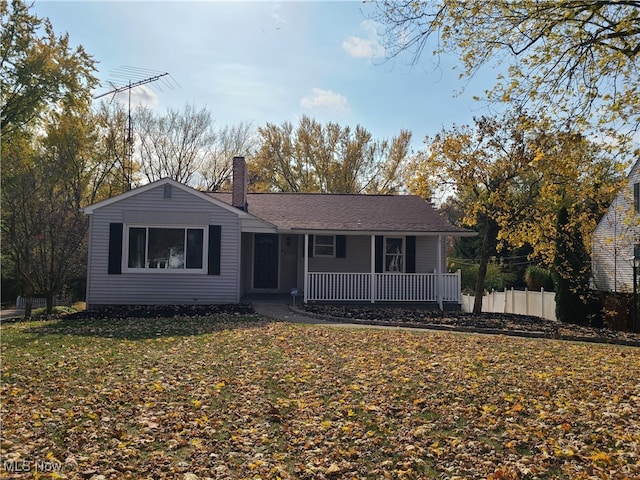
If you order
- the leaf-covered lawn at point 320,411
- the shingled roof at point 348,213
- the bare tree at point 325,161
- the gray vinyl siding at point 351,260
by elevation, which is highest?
the bare tree at point 325,161

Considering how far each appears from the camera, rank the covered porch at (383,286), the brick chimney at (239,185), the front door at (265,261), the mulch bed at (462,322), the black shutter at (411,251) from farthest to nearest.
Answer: the front door at (265,261) < the black shutter at (411,251) < the brick chimney at (239,185) < the covered porch at (383,286) < the mulch bed at (462,322)

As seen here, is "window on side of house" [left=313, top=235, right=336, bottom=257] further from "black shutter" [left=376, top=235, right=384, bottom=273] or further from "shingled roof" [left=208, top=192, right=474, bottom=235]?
"black shutter" [left=376, top=235, right=384, bottom=273]

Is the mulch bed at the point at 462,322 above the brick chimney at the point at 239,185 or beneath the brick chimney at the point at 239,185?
beneath

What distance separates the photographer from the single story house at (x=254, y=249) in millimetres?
14984

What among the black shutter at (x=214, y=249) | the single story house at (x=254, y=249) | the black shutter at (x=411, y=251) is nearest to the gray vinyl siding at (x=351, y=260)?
the single story house at (x=254, y=249)

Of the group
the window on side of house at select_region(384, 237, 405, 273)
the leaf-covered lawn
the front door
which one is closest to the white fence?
the window on side of house at select_region(384, 237, 405, 273)

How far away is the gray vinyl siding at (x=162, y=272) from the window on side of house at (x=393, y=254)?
5.44 m

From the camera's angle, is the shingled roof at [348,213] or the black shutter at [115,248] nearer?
the black shutter at [115,248]

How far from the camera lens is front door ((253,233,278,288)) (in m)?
18.1

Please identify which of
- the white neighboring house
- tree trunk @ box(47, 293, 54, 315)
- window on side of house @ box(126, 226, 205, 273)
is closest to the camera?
window on side of house @ box(126, 226, 205, 273)

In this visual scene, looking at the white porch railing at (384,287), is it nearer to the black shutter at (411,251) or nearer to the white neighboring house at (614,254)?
the black shutter at (411,251)

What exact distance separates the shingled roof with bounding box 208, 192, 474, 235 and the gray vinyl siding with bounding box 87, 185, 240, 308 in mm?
1841

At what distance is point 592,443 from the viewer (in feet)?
15.1

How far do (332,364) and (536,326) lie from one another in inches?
307
